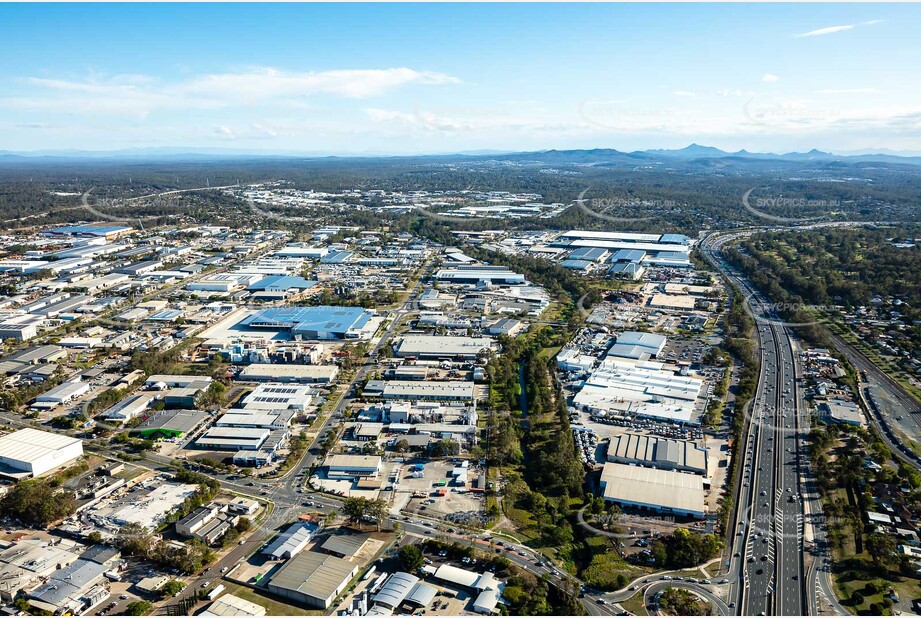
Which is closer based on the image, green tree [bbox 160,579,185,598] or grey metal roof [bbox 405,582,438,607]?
grey metal roof [bbox 405,582,438,607]

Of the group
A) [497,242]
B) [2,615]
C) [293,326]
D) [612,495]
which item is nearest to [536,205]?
[497,242]

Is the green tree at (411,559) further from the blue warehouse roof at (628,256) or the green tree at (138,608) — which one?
the blue warehouse roof at (628,256)

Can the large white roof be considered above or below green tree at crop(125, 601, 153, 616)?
above

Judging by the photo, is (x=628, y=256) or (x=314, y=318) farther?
→ (x=628, y=256)

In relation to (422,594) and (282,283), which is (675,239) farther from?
(422,594)

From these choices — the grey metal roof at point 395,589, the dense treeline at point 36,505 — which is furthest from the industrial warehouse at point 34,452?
the grey metal roof at point 395,589

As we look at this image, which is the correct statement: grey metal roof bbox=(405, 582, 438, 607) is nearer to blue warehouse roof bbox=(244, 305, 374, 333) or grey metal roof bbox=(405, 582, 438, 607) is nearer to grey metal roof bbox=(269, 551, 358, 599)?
grey metal roof bbox=(269, 551, 358, 599)

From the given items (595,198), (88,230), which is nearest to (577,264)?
(88,230)

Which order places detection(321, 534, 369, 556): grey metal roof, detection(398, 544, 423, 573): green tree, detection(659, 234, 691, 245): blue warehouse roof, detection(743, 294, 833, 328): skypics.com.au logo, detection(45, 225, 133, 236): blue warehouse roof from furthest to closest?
detection(45, 225, 133, 236): blue warehouse roof
detection(659, 234, 691, 245): blue warehouse roof
detection(743, 294, 833, 328): skypics.com.au logo
detection(321, 534, 369, 556): grey metal roof
detection(398, 544, 423, 573): green tree

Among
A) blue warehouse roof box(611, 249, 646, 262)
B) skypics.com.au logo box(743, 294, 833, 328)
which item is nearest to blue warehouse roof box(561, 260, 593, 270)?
blue warehouse roof box(611, 249, 646, 262)

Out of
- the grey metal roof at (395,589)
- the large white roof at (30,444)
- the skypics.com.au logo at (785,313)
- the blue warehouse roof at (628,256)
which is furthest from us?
the blue warehouse roof at (628,256)

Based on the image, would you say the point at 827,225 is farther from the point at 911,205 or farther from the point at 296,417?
the point at 296,417
